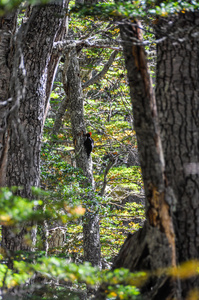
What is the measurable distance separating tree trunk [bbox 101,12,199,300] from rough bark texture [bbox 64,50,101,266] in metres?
5.07

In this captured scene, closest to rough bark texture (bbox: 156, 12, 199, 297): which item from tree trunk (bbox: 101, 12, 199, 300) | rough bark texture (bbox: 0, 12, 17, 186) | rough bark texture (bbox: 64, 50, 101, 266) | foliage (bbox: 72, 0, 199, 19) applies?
tree trunk (bbox: 101, 12, 199, 300)

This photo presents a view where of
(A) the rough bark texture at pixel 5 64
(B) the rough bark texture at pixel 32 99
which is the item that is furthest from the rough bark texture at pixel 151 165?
(A) the rough bark texture at pixel 5 64

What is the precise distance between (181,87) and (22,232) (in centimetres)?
282

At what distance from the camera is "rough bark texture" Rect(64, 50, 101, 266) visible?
8.63m

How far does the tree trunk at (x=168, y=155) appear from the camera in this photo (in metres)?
2.65

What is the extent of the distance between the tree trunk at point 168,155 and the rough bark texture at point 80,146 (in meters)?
5.07

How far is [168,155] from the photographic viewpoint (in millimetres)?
3223

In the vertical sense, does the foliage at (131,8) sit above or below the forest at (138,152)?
above

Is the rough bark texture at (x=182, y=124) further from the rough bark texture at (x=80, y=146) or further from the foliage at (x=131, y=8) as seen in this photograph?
the rough bark texture at (x=80, y=146)

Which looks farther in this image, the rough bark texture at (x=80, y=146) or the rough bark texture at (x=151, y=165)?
the rough bark texture at (x=80, y=146)

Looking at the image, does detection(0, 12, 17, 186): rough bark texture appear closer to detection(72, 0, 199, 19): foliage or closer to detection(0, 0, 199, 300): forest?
detection(0, 0, 199, 300): forest

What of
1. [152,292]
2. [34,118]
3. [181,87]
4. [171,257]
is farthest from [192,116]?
[34,118]

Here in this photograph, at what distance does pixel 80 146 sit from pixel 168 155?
5.76 metres

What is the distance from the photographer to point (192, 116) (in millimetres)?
3221
